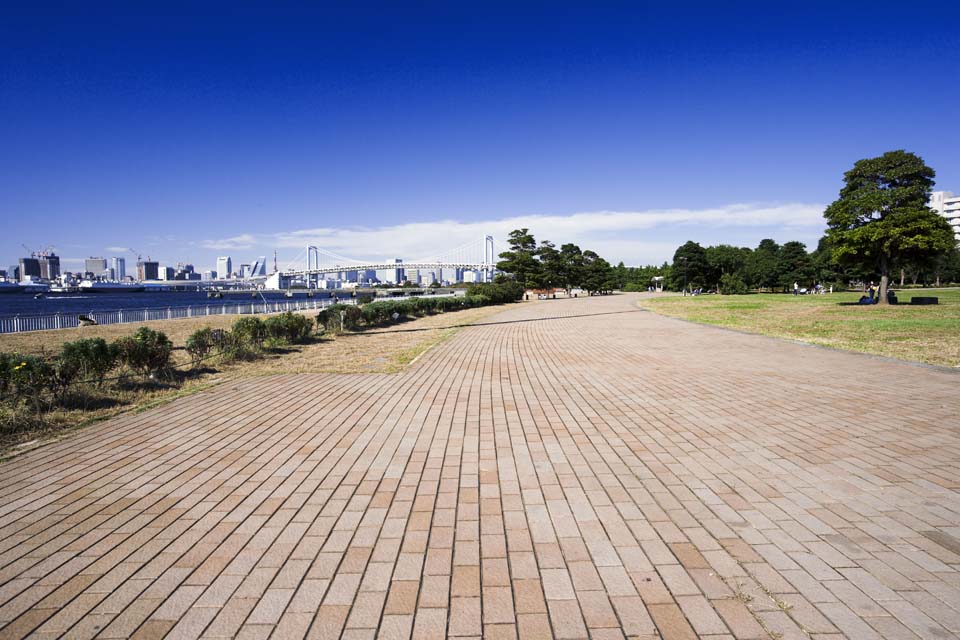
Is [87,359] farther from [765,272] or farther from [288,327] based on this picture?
[765,272]

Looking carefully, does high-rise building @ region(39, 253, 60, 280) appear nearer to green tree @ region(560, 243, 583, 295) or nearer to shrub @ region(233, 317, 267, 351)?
green tree @ region(560, 243, 583, 295)

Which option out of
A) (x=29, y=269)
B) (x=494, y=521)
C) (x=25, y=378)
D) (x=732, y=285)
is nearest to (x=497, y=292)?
(x=25, y=378)

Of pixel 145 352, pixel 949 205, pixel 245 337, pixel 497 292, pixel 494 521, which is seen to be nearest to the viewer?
pixel 494 521

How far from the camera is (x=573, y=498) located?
11.7 feet

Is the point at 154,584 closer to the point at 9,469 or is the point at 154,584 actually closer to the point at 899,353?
the point at 9,469

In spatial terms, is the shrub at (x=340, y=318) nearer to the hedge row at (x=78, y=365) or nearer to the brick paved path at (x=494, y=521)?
the hedge row at (x=78, y=365)

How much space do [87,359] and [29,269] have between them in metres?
242

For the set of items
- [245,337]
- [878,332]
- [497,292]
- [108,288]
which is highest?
[108,288]

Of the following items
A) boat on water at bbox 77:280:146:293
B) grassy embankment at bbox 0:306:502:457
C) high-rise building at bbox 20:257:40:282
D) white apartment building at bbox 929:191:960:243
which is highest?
white apartment building at bbox 929:191:960:243

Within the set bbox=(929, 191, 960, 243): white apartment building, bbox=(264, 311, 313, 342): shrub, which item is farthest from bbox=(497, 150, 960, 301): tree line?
bbox=(929, 191, 960, 243): white apartment building

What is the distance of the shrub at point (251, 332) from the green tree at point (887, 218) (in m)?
28.1

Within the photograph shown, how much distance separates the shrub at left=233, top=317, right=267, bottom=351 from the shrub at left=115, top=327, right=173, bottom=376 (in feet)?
7.93

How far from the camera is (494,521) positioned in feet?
10.6

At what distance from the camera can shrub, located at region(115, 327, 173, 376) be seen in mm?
7852
